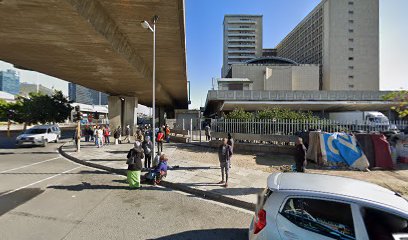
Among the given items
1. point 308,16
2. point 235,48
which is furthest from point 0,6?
point 235,48

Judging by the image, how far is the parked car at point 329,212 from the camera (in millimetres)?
3080

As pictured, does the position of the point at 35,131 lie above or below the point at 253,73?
below

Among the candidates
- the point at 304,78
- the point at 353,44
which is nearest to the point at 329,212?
the point at 304,78

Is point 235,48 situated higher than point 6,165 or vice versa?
point 235,48

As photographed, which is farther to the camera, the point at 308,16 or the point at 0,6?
the point at 308,16

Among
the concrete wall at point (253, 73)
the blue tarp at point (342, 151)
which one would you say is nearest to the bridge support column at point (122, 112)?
the blue tarp at point (342, 151)

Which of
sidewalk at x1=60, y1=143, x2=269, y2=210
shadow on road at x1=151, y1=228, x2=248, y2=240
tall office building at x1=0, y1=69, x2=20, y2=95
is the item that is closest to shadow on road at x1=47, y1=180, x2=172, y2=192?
sidewalk at x1=60, y1=143, x2=269, y2=210

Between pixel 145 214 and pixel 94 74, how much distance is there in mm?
16360

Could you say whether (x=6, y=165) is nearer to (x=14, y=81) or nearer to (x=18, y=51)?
(x=18, y=51)

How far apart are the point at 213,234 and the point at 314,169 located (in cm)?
750

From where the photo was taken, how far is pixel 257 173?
405 inches

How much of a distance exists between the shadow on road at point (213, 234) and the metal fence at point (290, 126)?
1020 centimetres

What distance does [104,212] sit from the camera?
614 cm

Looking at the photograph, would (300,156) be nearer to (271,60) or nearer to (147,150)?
(147,150)
